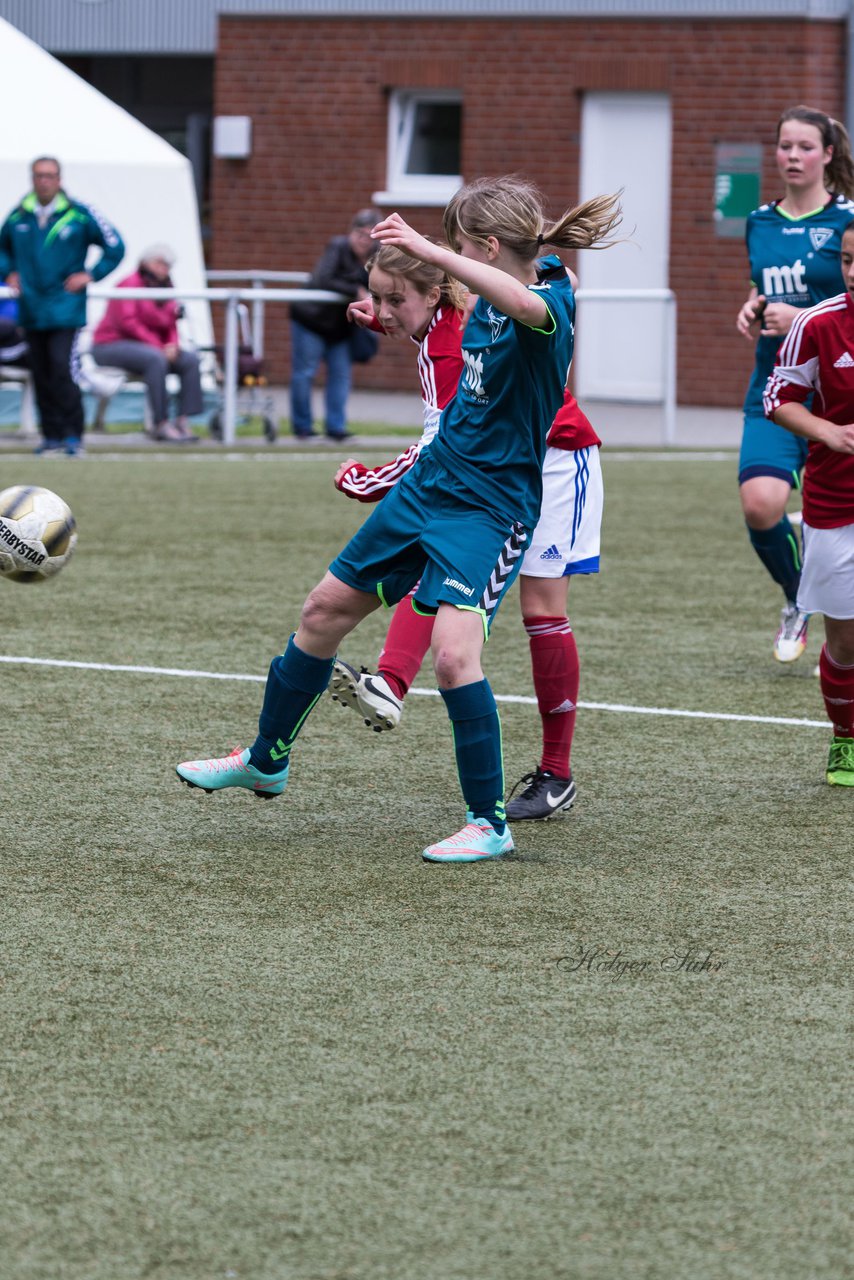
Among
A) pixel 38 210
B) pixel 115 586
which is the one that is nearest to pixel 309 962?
pixel 115 586

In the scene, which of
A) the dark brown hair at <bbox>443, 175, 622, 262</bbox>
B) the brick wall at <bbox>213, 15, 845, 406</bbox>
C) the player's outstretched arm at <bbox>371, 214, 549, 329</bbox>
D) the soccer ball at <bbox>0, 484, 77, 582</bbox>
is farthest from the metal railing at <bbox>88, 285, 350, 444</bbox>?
the player's outstretched arm at <bbox>371, 214, 549, 329</bbox>

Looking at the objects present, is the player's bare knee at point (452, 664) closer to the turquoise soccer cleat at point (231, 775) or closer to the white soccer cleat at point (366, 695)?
the white soccer cleat at point (366, 695)

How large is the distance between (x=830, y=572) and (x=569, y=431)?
2.69ft

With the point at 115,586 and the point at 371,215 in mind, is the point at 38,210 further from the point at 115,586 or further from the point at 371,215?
the point at 115,586

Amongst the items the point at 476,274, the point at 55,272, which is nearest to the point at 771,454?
the point at 476,274

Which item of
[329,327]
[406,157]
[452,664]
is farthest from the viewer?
[406,157]

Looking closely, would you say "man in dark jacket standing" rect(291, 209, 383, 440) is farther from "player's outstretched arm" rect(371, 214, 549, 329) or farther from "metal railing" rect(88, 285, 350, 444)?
"player's outstretched arm" rect(371, 214, 549, 329)

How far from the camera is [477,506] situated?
16.1ft

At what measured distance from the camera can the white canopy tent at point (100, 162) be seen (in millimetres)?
19672

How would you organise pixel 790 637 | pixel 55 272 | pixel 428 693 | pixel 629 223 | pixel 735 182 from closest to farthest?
pixel 428 693
pixel 790 637
pixel 55 272
pixel 735 182
pixel 629 223

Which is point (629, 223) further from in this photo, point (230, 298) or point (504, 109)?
point (230, 298)

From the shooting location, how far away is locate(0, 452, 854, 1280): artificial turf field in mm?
2914

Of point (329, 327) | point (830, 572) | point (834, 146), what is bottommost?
point (830, 572)

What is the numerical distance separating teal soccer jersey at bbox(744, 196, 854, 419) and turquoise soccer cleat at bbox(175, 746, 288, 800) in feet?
9.36
